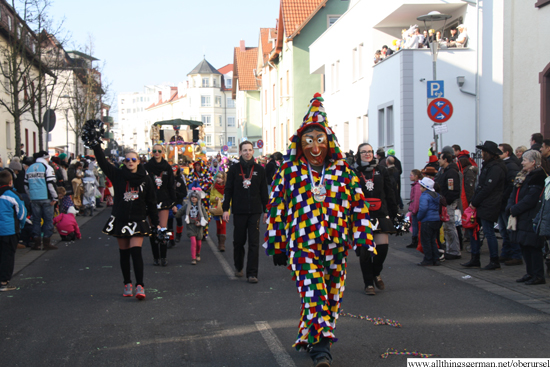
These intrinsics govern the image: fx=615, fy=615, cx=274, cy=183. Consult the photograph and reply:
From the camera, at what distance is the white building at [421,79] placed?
20219 mm

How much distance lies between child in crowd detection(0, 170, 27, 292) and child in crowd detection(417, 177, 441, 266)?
20.8 ft

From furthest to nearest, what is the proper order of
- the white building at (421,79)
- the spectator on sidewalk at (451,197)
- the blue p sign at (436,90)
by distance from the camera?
the white building at (421,79), the blue p sign at (436,90), the spectator on sidewalk at (451,197)

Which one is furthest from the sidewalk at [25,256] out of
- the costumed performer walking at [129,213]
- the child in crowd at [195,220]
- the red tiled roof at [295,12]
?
the red tiled roof at [295,12]

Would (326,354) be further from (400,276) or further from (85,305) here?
(400,276)

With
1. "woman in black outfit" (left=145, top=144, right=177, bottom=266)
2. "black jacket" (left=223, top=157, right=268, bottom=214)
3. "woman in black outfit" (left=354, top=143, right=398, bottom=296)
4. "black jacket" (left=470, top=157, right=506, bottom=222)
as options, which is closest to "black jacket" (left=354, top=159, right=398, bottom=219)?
"woman in black outfit" (left=354, top=143, right=398, bottom=296)

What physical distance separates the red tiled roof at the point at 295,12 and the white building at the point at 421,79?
1576cm

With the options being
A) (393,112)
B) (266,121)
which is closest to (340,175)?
(393,112)

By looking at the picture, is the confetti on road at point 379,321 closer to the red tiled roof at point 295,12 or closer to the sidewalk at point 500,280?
the sidewalk at point 500,280

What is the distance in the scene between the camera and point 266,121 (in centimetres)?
5612

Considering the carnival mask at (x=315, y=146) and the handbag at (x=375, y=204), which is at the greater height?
the carnival mask at (x=315, y=146)

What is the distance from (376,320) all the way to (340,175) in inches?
81.6

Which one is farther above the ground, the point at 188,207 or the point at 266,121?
the point at 266,121

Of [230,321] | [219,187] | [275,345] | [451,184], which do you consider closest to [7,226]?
[230,321]

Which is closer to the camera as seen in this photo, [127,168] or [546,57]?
[127,168]
